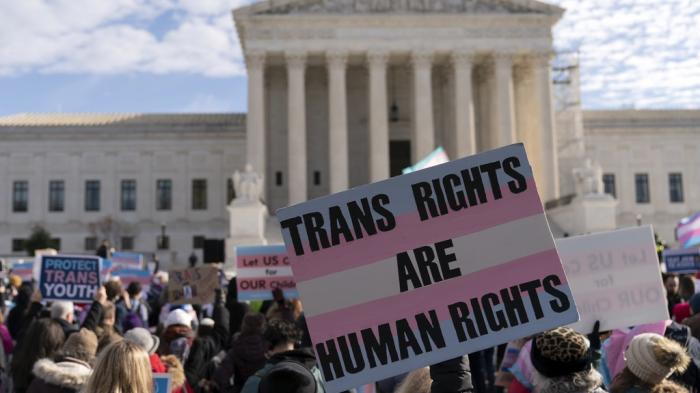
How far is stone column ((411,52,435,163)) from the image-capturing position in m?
46.0

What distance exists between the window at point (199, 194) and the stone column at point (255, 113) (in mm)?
9961

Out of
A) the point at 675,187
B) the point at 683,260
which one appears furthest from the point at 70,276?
the point at 675,187

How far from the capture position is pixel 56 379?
19.7 feet

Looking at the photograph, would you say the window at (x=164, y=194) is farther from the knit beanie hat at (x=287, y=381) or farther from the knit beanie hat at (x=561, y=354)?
the knit beanie hat at (x=561, y=354)

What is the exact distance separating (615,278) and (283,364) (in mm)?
3803

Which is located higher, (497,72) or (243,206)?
(497,72)

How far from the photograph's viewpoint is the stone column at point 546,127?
4650 centimetres

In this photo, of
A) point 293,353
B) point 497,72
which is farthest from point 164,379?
point 497,72

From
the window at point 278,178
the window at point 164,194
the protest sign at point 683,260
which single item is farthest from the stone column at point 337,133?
the protest sign at point 683,260

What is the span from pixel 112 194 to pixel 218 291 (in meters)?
43.5

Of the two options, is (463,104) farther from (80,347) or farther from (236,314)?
(80,347)

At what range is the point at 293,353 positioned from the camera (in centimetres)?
538

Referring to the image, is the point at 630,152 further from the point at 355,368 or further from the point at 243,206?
the point at 355,368

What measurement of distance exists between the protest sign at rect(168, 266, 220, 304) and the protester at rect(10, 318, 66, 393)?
20.3 feet
